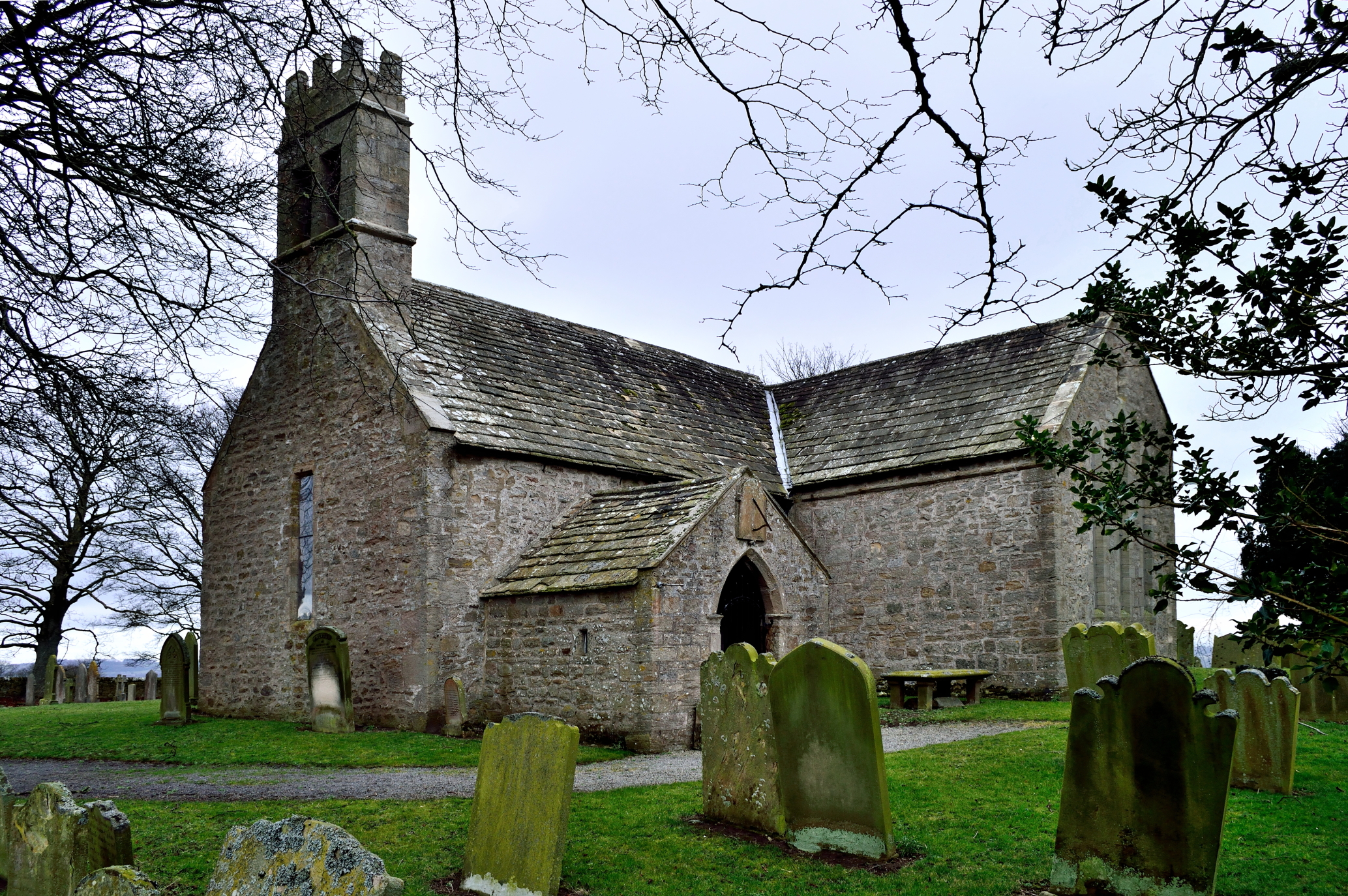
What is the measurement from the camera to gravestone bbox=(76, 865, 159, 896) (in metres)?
4.05

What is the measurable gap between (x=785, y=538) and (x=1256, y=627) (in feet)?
35.2

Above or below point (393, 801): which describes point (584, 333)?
above

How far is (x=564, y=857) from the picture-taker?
6.88 meters

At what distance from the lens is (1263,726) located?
8844mm

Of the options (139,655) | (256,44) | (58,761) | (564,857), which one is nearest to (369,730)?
(58,761)

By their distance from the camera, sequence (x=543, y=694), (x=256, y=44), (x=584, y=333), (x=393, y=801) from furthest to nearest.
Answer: (x=584, y=333)
(x=543, y=694)
(x=393, y=801)
(x=256, y=44)

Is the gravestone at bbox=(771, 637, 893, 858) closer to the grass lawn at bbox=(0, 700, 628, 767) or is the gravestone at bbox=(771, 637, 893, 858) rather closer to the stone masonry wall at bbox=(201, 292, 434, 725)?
the grass lawn at bbox=(0, 700, 628, 767)

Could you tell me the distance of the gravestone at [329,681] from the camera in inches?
577

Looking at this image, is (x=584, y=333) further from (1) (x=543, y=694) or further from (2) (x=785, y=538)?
(1) (x=543, y=694)

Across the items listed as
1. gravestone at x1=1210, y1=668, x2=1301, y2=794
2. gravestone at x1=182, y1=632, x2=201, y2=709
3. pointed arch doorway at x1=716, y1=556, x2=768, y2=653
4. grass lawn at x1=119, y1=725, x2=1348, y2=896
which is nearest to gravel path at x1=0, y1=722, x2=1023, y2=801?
grass lawn at x1=119, y1=725, x2=1348, y2=896

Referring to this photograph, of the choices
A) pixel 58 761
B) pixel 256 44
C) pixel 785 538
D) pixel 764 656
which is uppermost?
pixel 256 44

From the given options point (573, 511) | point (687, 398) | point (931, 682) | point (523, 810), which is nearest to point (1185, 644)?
point (931, 682)

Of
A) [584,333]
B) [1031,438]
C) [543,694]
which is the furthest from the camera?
[584,333]

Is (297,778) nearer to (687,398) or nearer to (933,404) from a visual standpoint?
(687,398)
